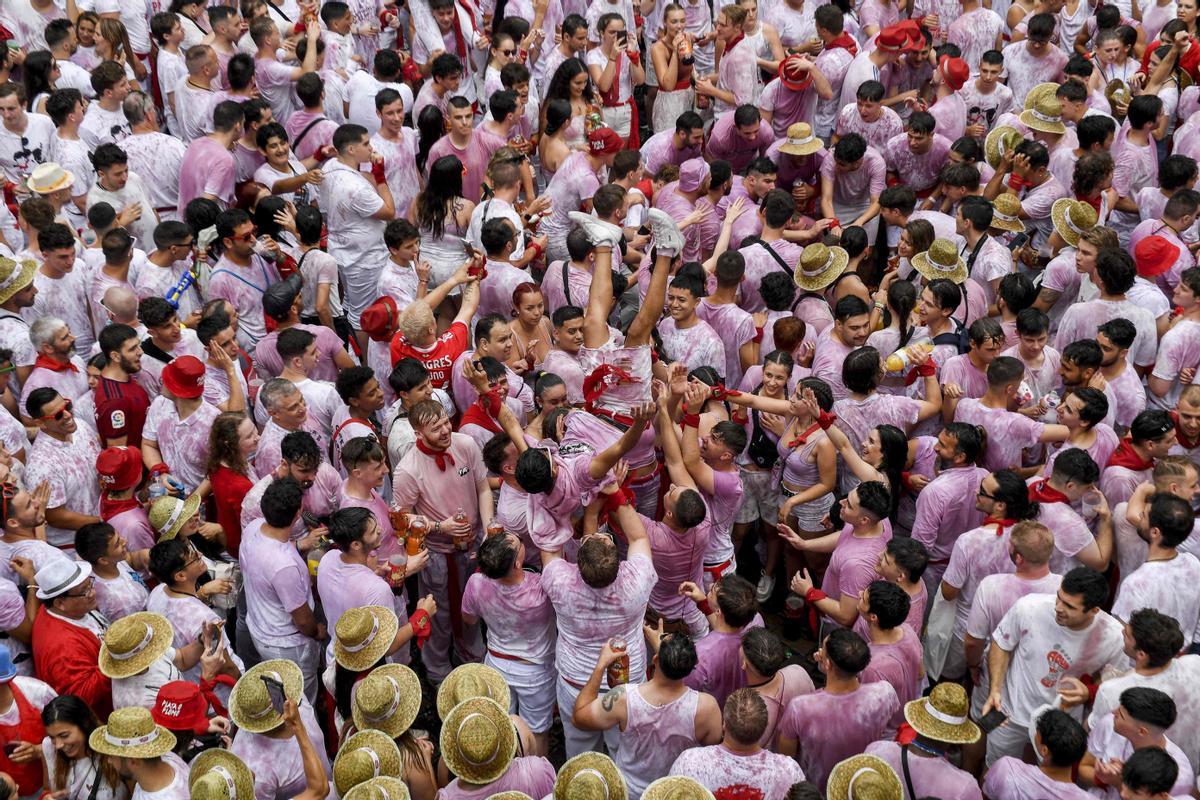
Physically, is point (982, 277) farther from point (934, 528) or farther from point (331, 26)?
point (331, 26)

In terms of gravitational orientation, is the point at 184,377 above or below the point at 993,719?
above

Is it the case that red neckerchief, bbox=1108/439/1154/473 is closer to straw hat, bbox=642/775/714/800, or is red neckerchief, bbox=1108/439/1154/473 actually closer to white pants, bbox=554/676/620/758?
white pants, bbox=554/676/620/758

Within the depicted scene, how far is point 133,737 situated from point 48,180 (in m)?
5.38

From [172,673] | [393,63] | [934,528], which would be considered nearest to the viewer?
[172,673]

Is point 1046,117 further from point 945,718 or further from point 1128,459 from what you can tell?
point 945,718

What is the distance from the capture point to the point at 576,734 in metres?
5.95

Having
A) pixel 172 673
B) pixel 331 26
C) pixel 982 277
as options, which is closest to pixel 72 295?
pixel 172 673

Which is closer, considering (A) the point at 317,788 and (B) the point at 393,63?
(A) the point at 317,788

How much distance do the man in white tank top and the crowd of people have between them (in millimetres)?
21

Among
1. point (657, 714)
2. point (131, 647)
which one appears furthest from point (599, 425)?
point (131, 647)

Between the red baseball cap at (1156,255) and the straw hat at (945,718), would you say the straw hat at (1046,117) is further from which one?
the straw hat at (945,718)

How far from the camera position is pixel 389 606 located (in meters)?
5.84

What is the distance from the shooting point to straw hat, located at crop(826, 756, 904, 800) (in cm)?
444

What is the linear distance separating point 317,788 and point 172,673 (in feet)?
3.43
